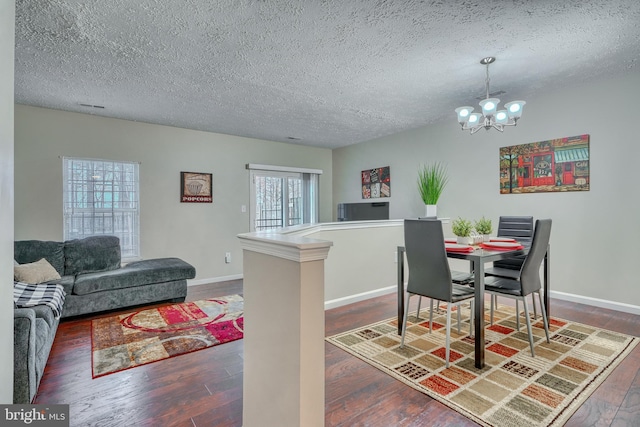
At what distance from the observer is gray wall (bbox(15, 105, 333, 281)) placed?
3.81 metres

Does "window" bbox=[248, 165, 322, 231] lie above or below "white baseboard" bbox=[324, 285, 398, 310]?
above

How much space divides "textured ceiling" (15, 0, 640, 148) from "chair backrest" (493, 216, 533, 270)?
1.41 meters

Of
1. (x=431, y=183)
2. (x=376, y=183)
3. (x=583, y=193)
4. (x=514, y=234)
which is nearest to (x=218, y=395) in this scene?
(x=514, y=234)

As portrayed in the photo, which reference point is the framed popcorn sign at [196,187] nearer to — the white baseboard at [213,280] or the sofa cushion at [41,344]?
the white baseboard at [213,280]

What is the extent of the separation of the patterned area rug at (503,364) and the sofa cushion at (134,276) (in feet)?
7.21

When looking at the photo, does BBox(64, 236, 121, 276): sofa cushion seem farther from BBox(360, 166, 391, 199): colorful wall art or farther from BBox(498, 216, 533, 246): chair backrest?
BBox(498, 216, 533, 246): chair backrest

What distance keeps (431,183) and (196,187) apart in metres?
3.54

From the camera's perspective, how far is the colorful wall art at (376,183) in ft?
18.2

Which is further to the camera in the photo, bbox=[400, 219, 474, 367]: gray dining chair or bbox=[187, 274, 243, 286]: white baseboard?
bbox=[187, 274, 243, 286]: white baseboard

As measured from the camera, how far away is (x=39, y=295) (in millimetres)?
2703


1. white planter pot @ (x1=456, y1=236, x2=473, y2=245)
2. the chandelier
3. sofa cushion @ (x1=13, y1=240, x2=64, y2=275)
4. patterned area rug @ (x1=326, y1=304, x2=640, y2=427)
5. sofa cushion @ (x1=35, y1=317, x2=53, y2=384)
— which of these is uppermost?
the chandelier

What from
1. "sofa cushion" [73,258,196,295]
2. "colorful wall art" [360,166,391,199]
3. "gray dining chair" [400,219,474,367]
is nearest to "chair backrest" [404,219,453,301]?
"gray dining chair" [400,219,474,367]

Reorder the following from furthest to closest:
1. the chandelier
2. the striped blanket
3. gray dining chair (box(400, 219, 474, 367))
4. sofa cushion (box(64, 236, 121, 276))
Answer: sofa cushion (box(64, 236, 121, 276))
the chandelier
the striped blanket
gray dining chair (box(400, 219, 474, 367))

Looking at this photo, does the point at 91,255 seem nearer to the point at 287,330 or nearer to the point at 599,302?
the point at 287,330
